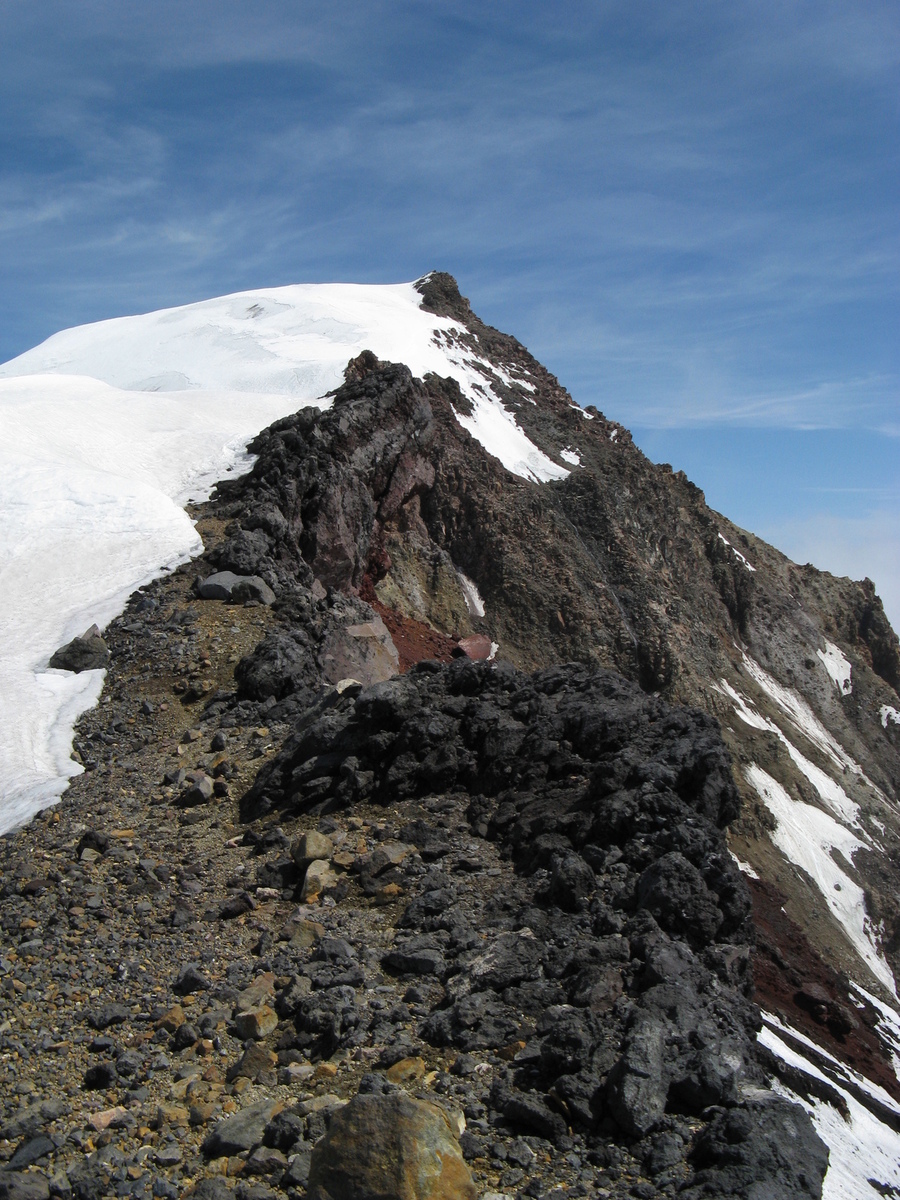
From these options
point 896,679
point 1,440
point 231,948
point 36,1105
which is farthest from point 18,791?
point 896,679

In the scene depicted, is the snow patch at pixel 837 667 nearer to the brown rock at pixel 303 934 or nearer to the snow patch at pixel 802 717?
the snow patch at pixel 802 717

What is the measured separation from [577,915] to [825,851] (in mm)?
38199

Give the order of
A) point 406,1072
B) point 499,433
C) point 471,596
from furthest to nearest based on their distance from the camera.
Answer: point 499,433
point 471,596
point 406,1072

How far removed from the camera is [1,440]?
81.1ft

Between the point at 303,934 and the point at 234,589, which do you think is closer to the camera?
the point at 303,934

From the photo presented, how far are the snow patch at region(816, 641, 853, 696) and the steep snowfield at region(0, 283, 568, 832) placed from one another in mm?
25218

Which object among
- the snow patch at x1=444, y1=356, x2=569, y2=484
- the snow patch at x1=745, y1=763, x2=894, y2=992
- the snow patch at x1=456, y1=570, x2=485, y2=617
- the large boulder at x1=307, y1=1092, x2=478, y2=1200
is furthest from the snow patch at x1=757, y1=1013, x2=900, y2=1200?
the snow patch at x1=444, y1=356, x2=569, y2=484

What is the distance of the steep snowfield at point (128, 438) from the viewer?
16.7 meters

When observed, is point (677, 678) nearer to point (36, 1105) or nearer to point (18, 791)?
point (18, 791)

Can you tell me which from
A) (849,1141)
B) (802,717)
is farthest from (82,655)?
(802,717)

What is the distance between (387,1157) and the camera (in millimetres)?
5434

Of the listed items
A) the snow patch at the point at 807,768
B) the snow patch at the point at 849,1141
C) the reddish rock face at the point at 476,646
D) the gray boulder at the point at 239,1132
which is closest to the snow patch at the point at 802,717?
the snow patch at the point at 807,768

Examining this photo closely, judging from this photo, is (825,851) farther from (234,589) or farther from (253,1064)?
(253,1064)

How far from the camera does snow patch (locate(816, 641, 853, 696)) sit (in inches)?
2367
